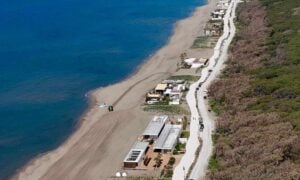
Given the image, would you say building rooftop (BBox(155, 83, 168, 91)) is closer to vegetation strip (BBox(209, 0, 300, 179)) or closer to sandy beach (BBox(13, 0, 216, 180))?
sandy beach (BBox(13, 0, 216, 180))

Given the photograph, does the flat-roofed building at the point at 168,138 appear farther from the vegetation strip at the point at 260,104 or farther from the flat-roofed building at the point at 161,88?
the flat-roofed building at the point at 161,88

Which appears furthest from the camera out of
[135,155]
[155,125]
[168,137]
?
[155,125]

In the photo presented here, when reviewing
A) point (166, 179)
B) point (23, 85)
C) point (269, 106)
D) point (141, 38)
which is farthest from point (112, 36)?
point (166, 179)

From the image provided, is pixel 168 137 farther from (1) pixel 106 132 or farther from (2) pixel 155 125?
(1) pixel 106 132

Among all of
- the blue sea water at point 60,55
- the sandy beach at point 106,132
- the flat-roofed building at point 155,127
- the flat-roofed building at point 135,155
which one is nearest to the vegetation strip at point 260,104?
the flat-roofed building at point 155,127

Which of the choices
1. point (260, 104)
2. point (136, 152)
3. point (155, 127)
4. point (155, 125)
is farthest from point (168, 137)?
point (260, 104)

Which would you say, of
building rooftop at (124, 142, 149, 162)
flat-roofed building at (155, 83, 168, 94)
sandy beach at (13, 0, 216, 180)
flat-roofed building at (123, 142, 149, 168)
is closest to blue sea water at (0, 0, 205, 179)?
sandy beach at (13, 0, 216, 180)
